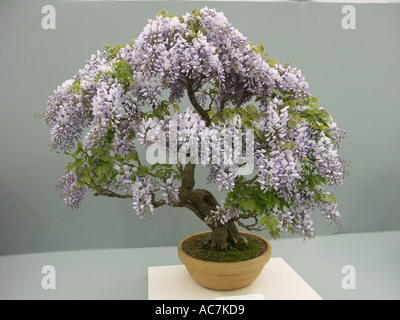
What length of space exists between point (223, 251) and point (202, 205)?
240 mm

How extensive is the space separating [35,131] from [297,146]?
72.1 inches

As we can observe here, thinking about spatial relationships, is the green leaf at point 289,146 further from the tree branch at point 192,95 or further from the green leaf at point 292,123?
the tree branch at point 192,95

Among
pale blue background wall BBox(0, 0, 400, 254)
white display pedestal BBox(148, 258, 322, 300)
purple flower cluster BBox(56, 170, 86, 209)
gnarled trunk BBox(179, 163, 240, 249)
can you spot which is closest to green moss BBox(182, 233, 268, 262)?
gnarled trunk BBox(179, 163, 240, 249)

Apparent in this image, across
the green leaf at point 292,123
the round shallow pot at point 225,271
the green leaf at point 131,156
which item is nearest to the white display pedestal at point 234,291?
the round shallow pot at point 225,271

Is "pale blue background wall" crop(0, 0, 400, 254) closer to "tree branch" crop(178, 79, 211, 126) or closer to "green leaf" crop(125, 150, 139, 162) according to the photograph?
"tree branch" crop(178, 79, 211, 126)

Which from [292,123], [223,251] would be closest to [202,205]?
[223,251]

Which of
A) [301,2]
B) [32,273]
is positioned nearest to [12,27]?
[32,273]

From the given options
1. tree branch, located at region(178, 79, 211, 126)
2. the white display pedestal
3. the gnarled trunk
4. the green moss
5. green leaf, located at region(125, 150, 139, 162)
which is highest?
tree branch, located at region(178, 79, 211, 126)

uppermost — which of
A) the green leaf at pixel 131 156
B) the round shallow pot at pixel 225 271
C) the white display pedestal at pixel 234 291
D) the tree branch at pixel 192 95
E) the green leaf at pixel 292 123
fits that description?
the tree branch at pixel 192 95

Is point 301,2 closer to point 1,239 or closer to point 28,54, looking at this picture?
point 28,54

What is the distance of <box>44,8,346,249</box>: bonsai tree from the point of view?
1.19 metres

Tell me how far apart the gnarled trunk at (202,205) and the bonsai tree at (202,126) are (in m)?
0.18

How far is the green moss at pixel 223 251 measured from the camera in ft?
5.19

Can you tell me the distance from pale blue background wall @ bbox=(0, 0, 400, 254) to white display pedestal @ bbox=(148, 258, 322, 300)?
2.37ft
